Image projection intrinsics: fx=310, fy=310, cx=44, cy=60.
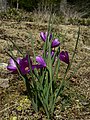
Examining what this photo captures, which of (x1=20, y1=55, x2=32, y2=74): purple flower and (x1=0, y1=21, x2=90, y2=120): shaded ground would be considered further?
(x1=0, y1=21, x2=90, y2=120): shaded ground

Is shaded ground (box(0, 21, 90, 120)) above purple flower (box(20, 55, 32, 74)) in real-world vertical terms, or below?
below

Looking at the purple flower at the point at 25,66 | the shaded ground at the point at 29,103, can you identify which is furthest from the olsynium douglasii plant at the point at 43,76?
the shaded ground at the point at 29,103

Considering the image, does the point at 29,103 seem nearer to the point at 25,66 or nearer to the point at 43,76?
the point at 43,76

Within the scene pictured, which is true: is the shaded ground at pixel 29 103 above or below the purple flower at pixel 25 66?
below

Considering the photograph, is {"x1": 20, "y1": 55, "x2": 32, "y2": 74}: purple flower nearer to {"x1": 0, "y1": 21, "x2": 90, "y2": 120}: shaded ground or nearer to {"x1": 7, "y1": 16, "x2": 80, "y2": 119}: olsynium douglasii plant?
{"x1": 7, "y1": 16, "x2": 80, "y2": 119}: olsynium douglasii plant

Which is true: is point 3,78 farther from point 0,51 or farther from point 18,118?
point 0,51

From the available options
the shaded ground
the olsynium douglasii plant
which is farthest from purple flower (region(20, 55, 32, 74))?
the shaded ground

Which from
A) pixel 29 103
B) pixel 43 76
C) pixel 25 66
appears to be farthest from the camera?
pixel 29 103

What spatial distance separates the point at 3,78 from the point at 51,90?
0.76m

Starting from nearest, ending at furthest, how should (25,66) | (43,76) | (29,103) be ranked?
(25,66)
(43,76)
(29,103)

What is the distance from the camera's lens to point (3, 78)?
98.0 inches

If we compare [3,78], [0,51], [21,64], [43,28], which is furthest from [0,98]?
[43,28]

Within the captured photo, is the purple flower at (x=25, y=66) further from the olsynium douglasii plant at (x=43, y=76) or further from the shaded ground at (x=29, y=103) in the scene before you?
the shaded ground at (x=29, y=103)

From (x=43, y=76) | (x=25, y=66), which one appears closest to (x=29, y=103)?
(x=43, y=76)
